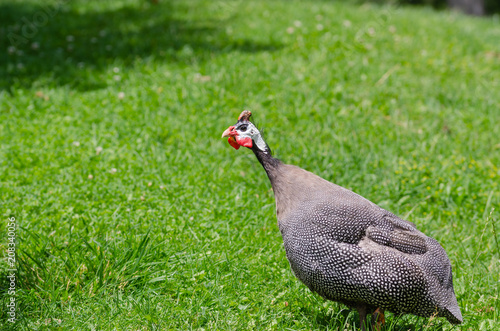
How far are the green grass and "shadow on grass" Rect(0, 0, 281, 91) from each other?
1.6 inches

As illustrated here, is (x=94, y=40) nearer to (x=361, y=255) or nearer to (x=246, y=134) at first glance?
(x=246, y=134)

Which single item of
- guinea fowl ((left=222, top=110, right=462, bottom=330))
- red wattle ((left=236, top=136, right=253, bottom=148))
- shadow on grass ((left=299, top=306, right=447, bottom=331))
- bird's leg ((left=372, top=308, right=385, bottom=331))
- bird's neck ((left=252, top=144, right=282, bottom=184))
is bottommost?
shadow on grass ((left=299, top=306, right=447, bottom=331))

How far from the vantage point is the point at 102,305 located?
3.03 meters

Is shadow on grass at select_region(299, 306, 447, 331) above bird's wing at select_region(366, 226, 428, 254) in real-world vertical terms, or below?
below

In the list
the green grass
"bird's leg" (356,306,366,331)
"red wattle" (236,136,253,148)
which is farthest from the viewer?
the green grass

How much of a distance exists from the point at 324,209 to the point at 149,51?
15.0 feet

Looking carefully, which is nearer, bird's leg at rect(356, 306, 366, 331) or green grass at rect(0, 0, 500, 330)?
bird's leg at rect(356, 306, 366, 331)

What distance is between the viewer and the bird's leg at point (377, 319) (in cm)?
284

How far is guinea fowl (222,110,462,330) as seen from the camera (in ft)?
9.05

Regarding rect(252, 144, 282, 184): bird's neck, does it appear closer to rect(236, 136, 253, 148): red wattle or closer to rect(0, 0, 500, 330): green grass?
rect(236, 136, 253, 148): red wattle

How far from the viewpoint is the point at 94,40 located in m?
7.16

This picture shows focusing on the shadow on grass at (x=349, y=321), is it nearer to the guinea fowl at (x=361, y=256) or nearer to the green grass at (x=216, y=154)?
the green grass at (x=216, y=154)

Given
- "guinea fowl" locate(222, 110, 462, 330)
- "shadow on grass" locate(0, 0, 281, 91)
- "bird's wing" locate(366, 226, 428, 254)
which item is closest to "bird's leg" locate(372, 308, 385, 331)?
"guinea fowl" locate(222, 110, 462, 330)

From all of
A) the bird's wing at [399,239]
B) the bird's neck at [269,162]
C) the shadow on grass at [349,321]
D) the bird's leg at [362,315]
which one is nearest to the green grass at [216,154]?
the shadow on grass at [349,321]
